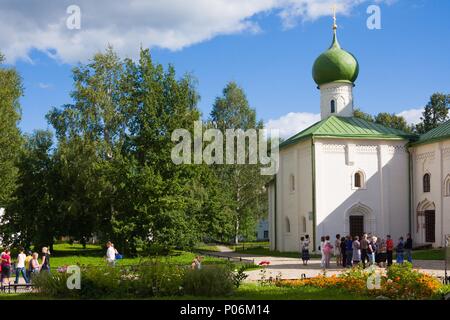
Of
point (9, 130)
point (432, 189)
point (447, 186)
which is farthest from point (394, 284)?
point (9, 130)

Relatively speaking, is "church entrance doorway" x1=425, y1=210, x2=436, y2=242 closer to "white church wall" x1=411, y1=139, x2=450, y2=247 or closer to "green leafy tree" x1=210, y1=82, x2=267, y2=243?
"white church wall" x1=411, y1=139, x2=450, y2=247

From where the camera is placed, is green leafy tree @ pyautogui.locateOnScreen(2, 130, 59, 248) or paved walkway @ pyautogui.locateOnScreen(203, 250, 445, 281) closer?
paved walkway @ pyautogui.locateOnScreen(203, 250, 445, 281)

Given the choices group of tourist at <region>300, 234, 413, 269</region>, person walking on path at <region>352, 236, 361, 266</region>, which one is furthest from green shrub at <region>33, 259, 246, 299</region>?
group of tourist at <region>300, 234, 413, 269</region>

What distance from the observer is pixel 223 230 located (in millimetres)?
37219

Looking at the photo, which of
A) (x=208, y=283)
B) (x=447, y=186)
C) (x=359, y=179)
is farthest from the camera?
(x=359, y=179)

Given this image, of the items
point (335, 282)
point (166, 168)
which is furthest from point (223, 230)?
point (335, 282)

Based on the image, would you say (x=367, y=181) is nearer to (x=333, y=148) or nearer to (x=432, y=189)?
(x=333, y=148)

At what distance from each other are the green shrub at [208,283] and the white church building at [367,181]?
1820cm

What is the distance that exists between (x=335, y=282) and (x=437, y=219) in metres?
17.4

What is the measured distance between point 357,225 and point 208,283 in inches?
802

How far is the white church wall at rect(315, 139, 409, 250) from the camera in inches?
1265

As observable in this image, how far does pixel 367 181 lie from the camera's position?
3284 centimetres

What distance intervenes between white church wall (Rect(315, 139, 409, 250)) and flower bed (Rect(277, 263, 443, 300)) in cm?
1688

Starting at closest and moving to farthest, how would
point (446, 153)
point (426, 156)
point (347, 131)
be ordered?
point (446, 153), point (426, 156), point (347, 131)
